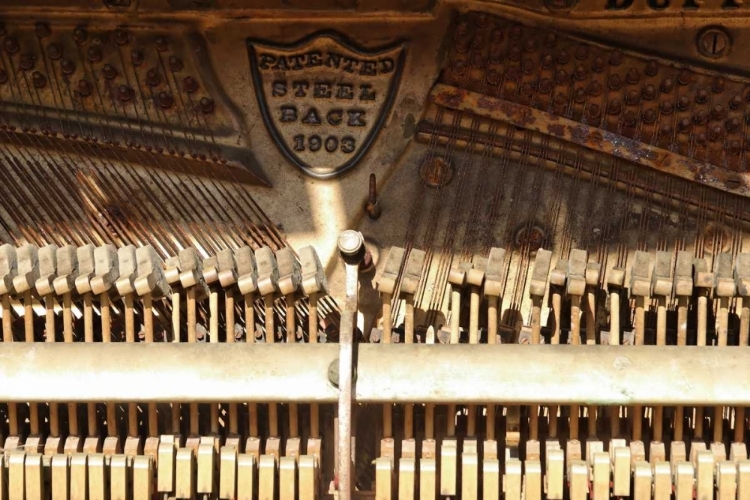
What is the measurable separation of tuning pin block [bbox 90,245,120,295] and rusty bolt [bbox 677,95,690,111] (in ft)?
6.12

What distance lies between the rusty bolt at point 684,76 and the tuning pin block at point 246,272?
1.54 metres

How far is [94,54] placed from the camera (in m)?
3.69

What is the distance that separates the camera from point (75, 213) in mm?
3627

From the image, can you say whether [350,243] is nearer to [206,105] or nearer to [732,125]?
[206,105]

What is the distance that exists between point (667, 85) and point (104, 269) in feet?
6.21

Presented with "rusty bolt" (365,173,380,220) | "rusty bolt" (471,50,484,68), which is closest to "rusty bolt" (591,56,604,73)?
"rusty bolt" (471,50,484,68)

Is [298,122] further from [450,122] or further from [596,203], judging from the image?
[596,203]

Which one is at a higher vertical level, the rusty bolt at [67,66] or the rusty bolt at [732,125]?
the rusty bolt at [67,66]

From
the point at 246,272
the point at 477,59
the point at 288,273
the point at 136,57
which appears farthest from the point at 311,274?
the point at 136,57

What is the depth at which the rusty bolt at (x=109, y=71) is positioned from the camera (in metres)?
3.68

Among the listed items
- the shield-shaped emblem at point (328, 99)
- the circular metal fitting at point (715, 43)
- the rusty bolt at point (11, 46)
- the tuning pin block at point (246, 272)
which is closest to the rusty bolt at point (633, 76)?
the circular metal fitting at point (715, 43)

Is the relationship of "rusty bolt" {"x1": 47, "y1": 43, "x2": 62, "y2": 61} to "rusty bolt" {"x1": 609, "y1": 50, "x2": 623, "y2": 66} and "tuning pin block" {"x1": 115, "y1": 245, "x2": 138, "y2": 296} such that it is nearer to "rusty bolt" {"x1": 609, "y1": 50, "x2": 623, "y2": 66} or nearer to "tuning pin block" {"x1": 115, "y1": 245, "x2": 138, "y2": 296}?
"tuning pin block" {"x1": 115, "y1": 245, "x2": 138, "y2": 296}

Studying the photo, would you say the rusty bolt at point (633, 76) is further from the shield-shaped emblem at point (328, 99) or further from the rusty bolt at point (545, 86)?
the shield-shaped emblem at point (328, 99)

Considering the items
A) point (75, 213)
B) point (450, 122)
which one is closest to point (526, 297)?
point (450, 122)
